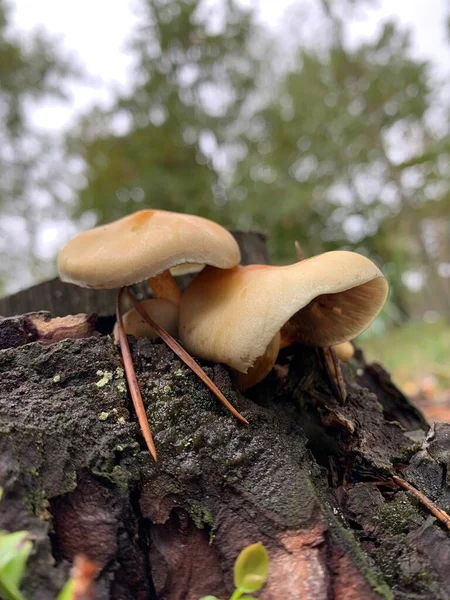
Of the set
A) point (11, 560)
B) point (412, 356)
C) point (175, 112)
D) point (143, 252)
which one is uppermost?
point (175, 112)

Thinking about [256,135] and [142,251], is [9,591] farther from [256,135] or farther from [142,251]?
[256,135]

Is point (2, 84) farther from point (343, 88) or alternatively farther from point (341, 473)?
point (341, 473)

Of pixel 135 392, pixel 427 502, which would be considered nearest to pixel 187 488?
pixel 135 392

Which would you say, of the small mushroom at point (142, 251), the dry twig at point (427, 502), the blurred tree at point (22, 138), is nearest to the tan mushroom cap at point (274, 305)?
the small mushroom at point (142, 251)

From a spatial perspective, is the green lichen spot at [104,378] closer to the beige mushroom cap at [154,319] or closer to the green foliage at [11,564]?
the beige mushroom cap at [154,319]

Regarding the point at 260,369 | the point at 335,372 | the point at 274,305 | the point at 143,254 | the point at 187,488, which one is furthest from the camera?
the point at 335,372

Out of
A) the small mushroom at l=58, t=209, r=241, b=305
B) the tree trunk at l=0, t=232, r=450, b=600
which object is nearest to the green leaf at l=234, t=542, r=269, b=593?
the tree trunk at l=0, t=232, r=450, b=600

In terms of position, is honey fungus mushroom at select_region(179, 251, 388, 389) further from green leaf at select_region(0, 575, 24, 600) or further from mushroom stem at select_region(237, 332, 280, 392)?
green leaf at select_region(0, 575, 24, 600)

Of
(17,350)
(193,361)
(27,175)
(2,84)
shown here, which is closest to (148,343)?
(193,361)
